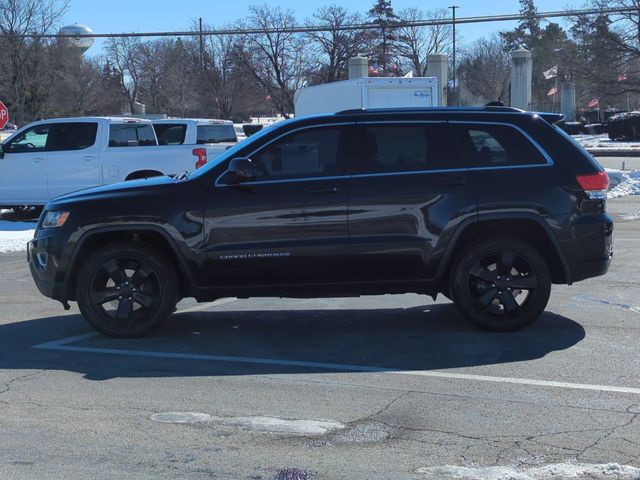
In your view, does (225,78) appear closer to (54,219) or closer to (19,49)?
(19,49)

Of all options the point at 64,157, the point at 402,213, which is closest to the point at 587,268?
the point at 402,213

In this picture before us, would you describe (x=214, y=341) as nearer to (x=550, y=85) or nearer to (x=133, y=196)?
(x=133, y=196)

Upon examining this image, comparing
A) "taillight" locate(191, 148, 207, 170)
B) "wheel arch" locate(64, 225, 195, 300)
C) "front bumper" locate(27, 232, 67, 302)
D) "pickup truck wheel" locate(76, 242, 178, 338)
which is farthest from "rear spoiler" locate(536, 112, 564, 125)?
"taillight" locate(191, 148, 207, 170)

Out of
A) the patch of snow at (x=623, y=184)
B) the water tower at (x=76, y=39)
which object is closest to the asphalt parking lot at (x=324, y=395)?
the patch of snow at (x=623, y=184)

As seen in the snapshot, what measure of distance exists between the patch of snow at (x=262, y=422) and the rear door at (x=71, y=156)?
1203 cm

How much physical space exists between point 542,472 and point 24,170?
1458 centimetres

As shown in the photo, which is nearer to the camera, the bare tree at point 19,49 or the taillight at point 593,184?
the taillight at point 593,184

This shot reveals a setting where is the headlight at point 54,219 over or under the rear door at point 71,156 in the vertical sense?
under

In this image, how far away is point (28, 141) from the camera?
16766mm

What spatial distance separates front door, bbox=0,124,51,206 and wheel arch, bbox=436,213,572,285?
11781 mm

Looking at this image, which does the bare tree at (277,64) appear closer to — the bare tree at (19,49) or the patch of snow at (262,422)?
the bare tree at (19,49)

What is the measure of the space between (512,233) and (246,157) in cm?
247

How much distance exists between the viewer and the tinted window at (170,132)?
18.9 metres

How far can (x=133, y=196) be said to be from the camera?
7.01 m
